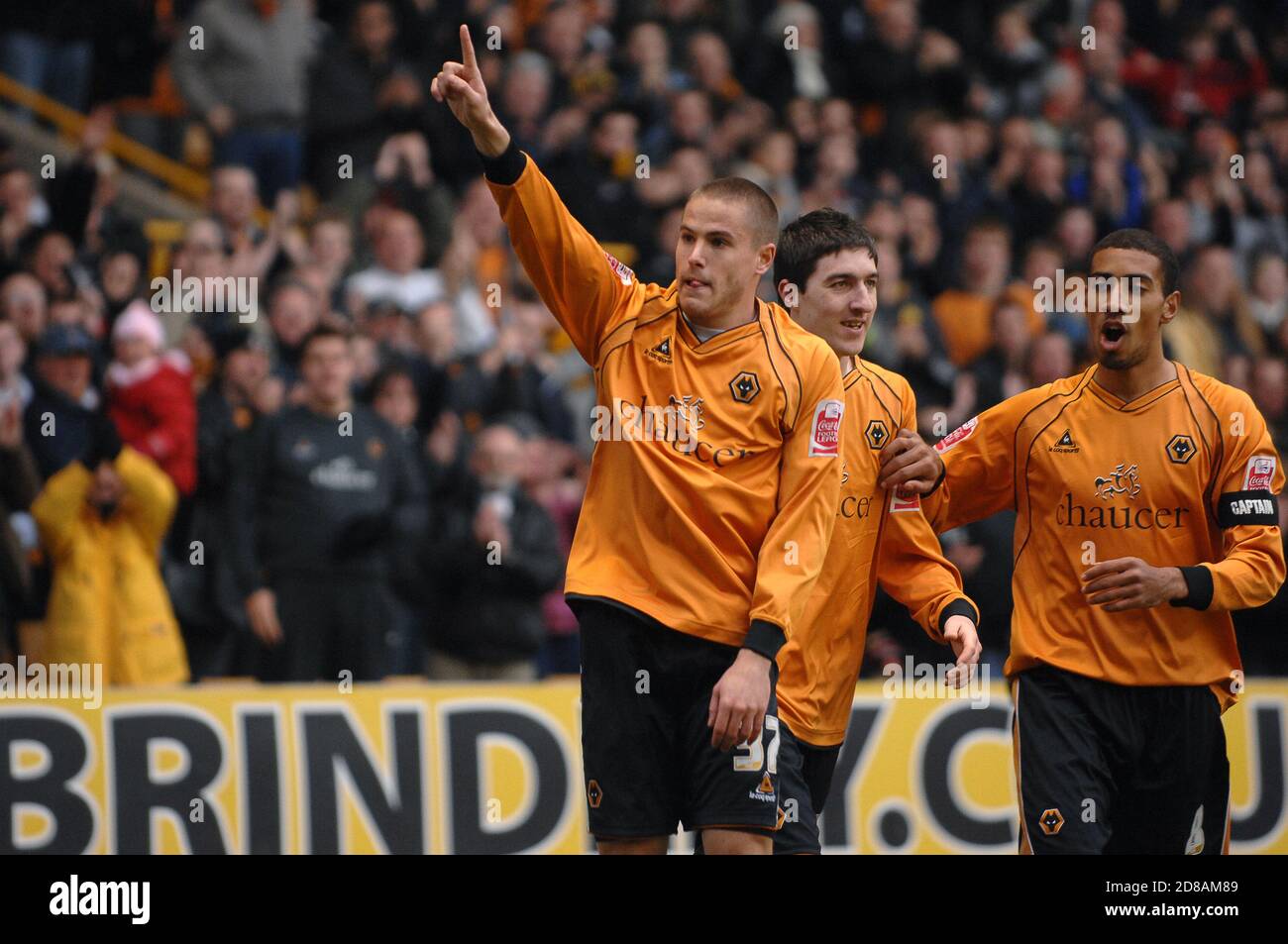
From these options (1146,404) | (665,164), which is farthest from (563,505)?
(1146,404)

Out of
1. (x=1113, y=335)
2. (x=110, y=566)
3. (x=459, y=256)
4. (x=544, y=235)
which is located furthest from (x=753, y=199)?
(x=459, y=256)

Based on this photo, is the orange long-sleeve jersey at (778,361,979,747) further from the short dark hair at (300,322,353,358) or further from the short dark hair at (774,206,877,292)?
the short dark hair at (300,322,353,358)

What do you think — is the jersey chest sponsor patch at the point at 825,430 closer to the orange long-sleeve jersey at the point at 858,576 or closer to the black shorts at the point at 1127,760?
the orange long-sleeve jersey at the point at 858,576

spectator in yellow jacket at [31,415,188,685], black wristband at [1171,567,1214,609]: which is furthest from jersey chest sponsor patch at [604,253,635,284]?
spectator in yellow jacket at [31,415,188,685]

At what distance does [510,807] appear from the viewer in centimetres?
901

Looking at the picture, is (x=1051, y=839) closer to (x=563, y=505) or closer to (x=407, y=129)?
(x=563, y=505)

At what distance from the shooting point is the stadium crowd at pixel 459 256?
32.7 ft

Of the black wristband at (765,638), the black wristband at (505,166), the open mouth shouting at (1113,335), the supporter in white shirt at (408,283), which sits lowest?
the black wristband at (765,638)

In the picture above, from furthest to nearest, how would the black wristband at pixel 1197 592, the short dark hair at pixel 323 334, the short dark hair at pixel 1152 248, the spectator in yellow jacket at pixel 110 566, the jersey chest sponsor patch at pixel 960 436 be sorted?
the short dark hair at pixel 323 334
the spectator in yellow jacket at pixel 110 566
the jersey chest sponsor patch at pixel 960 436
the short dark hair at pixel 1152 248
the black wristband at pixel 1197 592

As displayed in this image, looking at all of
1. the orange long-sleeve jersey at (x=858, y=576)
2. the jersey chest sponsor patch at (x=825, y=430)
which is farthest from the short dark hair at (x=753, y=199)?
the orange long-sleeve jersey at (x=858, y=576)

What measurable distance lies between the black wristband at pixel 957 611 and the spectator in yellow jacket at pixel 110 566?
480 centimetres

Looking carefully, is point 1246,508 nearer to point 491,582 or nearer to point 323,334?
point 491,582

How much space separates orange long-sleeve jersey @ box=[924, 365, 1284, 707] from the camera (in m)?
6.31

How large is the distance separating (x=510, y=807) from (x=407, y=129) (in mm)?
5606
